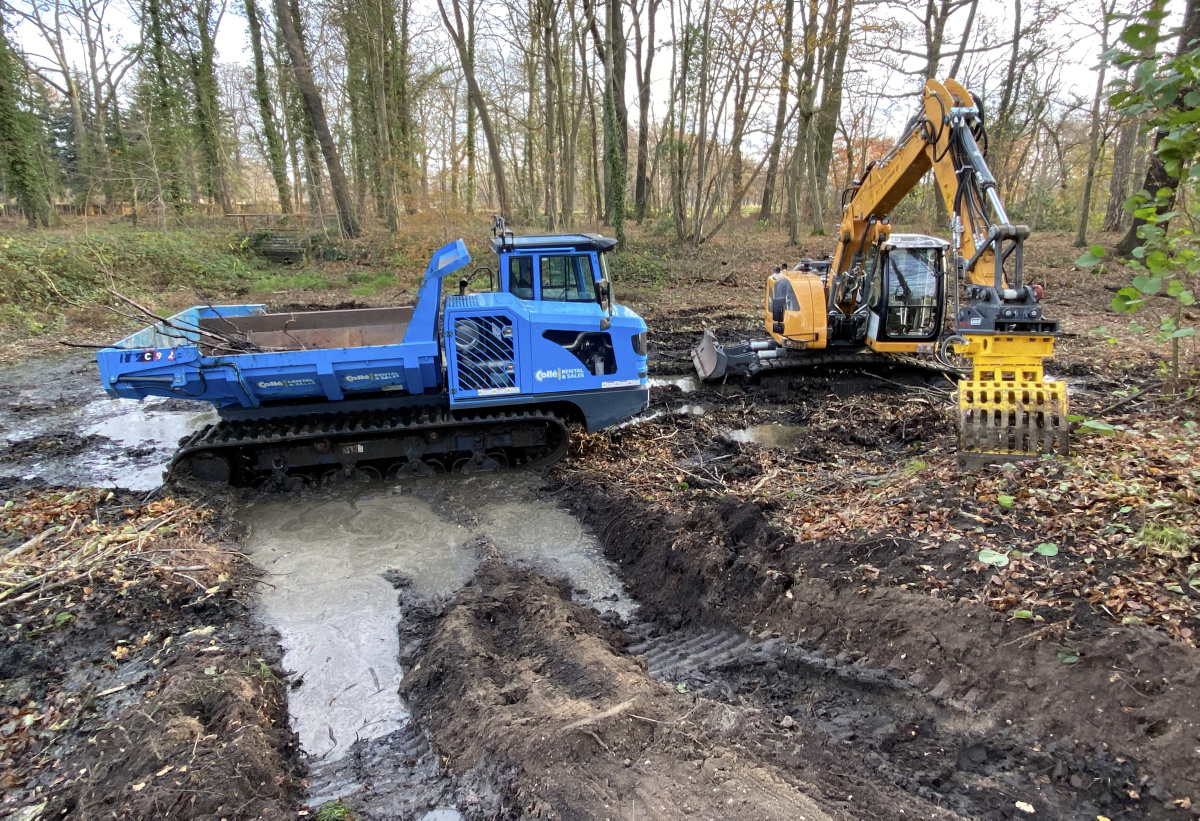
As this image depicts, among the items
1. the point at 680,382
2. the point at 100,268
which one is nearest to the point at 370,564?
the point at 680,382

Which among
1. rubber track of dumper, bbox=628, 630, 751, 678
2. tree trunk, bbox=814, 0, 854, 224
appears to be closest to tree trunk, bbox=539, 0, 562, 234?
tree trunk, bbox=814, 0, 854, 224

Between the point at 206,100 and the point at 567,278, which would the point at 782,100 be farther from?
the point at 206,100

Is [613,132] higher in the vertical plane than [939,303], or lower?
higher

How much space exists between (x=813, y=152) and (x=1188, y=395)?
17.5 meters

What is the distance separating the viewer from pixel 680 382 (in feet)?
34.7

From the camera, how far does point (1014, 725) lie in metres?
3.00

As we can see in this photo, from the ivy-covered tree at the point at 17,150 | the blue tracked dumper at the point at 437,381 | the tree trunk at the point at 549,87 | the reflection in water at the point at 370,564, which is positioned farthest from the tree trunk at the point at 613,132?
the ivy-covered tree at the point at 17,150

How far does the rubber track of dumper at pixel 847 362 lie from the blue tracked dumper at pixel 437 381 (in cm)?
305

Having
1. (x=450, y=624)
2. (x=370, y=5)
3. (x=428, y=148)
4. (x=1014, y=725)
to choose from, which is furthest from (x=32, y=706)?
(x=428, y=148)

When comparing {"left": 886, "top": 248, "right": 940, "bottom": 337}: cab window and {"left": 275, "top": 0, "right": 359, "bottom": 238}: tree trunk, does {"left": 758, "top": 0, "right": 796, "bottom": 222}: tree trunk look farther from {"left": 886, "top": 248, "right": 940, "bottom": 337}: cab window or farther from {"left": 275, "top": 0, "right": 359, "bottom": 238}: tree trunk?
{"left": 275, "top": 0, "right": 359, "bottom": 238}: tree trunk

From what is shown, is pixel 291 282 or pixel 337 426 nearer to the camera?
pixel 337 426

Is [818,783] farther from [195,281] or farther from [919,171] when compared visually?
[195,281]

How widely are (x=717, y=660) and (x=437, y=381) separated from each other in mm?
4414

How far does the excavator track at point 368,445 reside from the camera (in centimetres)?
688
